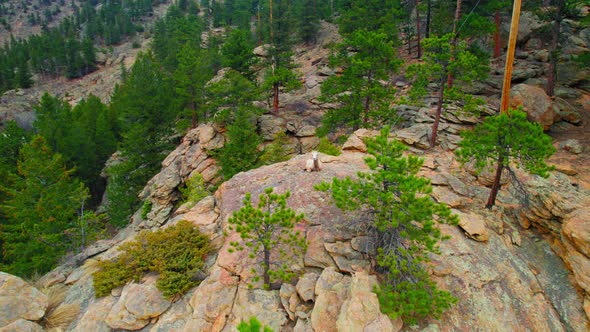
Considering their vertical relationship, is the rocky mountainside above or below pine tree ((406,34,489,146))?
below

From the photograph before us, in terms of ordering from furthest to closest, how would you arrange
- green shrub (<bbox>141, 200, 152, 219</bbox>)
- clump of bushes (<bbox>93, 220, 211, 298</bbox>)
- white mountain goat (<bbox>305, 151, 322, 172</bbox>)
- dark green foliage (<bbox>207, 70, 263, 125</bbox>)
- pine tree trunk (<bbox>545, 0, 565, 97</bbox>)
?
dark green foliage (<bbox>207, 70, 263, 125</bbox>) < green shrub (<bbox>141, 200, 152, 219</bbox>) < pine tree trunk (<bbox>545, 0, 565, 97</bbox>) < white mountain goat (<bbox>305, 151, 322, 172</bbox>) < clump of bushes (<bbox>93, 220, 211, 298</bbox>)

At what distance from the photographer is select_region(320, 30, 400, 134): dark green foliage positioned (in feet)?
51.0

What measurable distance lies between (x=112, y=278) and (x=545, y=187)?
45.7 feet

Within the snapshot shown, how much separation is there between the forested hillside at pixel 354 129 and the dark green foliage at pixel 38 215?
0.08 metres

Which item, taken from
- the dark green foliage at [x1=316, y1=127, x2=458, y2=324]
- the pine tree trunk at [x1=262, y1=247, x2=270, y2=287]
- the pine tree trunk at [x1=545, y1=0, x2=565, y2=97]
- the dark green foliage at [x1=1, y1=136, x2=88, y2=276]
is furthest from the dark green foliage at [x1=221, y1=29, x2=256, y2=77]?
the pine tree trunk at [x1=545, y1=0, x2=565, y2=97]

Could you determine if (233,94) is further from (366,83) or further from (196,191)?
(366,83)

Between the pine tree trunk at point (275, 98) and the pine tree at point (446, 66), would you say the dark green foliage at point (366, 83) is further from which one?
the pine tree trunk at point (275, 98)

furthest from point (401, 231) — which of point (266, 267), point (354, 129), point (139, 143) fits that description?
A: point (139, 143)

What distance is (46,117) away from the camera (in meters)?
28.4

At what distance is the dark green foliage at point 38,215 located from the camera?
1555cm

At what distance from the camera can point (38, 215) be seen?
53.2 ft

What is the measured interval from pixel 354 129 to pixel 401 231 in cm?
1330

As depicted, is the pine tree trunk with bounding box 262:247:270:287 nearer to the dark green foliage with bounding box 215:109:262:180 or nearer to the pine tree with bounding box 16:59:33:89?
the dark green foliage with bounding box 215:109:262:180

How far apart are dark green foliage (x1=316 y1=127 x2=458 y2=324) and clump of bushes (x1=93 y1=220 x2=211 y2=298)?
4407 millimetres
